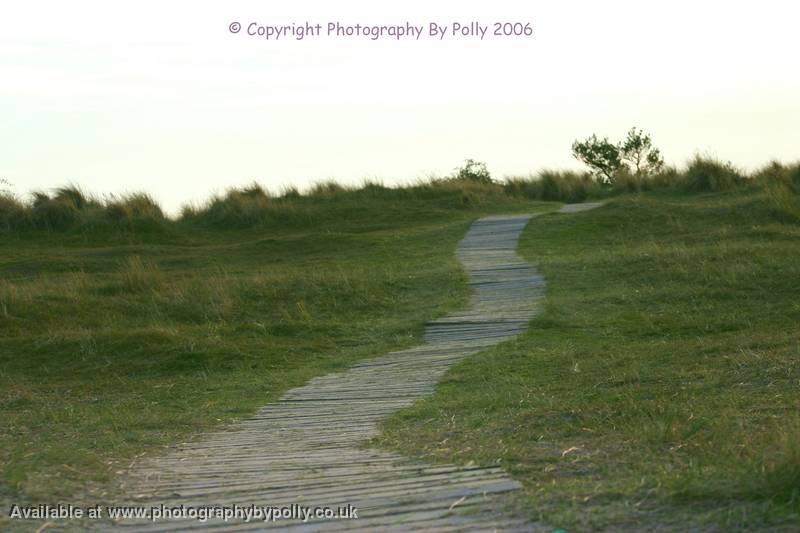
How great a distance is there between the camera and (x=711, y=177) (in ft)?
82.1

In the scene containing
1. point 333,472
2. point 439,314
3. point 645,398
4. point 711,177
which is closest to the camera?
point 333,472

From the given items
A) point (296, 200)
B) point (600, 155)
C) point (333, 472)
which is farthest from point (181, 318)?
point (600, 155)

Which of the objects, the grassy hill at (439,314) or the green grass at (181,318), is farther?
the green grass at (181,318)

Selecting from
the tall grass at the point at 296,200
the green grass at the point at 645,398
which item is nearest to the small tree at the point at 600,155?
the tall grass at the point at 296,200

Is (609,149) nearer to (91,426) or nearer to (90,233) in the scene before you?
(90,233)

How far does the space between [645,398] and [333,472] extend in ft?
8.09

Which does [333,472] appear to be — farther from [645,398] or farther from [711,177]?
[711,177]

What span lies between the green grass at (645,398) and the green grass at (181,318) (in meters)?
1.72

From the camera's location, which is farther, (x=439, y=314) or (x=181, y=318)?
(x=181, y=318)

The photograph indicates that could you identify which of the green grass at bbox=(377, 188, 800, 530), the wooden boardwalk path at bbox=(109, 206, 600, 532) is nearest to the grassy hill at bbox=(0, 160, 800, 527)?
the green grass at bbox=(377, 188, 800, 530)

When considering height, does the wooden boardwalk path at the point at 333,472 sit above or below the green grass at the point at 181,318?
below

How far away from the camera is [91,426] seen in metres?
7.45

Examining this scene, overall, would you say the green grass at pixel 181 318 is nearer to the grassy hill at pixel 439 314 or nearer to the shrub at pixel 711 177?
the grassy hill at pixel 439 314

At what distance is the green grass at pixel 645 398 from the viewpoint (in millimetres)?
4406
